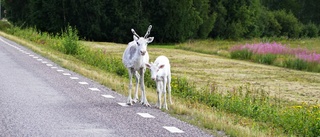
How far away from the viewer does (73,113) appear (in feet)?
38.3

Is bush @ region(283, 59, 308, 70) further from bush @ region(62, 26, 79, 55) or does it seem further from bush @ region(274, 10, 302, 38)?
bush @ region(274, 10, 302, 38)

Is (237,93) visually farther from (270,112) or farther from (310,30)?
(310,30)

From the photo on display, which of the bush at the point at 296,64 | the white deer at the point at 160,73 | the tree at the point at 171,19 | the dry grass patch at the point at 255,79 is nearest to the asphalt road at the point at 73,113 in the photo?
the white deer at the point at 160,73

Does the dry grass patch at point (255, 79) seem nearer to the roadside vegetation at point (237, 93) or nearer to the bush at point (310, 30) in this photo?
the roadside vegetation at point (237, 93)

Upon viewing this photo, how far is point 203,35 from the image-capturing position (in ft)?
275

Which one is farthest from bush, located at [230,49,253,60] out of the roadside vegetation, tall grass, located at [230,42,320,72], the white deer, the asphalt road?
the white deer

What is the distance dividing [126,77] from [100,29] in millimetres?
51365

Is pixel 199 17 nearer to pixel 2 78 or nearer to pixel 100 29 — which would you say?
pixel 100 29

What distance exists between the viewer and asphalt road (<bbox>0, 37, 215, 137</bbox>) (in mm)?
9719

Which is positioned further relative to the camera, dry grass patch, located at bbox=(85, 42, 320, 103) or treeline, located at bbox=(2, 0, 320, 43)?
treeline, located at bbox=(2, 0, 320, 43)

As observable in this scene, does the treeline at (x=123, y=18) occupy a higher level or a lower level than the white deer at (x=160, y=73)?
lower

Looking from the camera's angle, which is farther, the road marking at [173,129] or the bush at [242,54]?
the bush at [242,54]

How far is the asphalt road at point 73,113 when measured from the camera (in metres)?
9.72

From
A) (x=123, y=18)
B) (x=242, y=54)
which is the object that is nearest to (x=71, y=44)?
(x=242, y=54)
